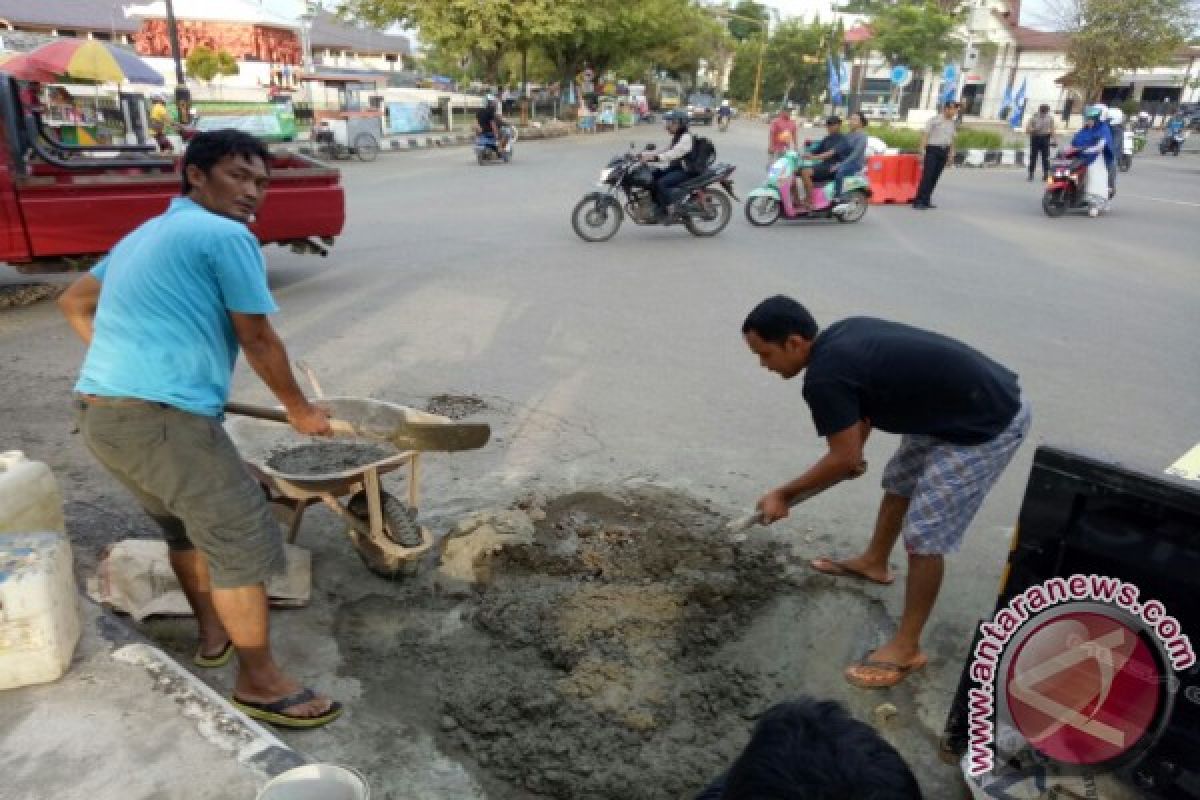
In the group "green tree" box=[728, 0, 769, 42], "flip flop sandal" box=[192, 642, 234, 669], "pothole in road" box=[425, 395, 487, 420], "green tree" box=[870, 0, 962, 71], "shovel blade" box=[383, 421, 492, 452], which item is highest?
"green tree" box=[728, 0, 769, 42]

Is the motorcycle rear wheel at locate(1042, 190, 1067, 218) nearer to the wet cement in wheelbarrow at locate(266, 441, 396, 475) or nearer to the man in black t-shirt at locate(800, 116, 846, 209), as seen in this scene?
the man in black t-shirt at locate(800, 116, 846, 209)

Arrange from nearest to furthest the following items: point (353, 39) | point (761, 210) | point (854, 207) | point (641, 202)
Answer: point (641, 202) → point (761, 210) → point (854, 207) → point (353, 39)

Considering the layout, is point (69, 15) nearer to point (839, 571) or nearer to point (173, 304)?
point (173, 304)

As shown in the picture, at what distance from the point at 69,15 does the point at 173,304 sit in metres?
49.5

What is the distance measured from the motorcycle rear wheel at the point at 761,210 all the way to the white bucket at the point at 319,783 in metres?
11.0

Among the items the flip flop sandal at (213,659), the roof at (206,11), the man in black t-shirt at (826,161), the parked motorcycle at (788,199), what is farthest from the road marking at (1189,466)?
the roof at (206,11)

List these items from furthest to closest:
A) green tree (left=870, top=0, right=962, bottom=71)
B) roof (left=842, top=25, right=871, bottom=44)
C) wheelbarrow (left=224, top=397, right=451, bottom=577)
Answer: roof (left=842, top=25, right=871, bottom=44)
green tree (left=870, top=0, right=962, bottom=71)
wheelbarrow (left=224, top=397, right=451, bottom=577)

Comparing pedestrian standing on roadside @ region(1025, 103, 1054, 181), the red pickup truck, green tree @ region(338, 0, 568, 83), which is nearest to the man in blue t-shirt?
the red pickup truck

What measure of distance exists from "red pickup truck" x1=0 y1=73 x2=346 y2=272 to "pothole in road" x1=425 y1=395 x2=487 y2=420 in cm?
286

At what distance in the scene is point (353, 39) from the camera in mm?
61500

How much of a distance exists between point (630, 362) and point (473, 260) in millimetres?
3661

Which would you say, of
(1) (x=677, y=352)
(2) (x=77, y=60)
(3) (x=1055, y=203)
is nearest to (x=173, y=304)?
(1) (x=677, y=352)

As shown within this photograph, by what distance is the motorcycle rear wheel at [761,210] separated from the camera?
38.9 ft

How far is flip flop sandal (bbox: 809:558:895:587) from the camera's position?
341cm
